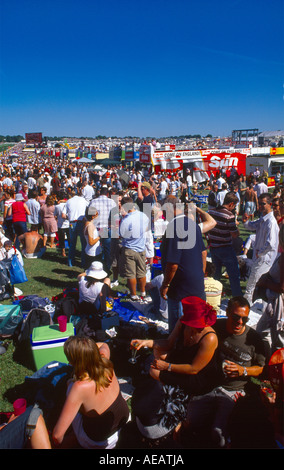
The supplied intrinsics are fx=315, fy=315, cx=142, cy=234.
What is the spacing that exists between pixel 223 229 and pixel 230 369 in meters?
2.59

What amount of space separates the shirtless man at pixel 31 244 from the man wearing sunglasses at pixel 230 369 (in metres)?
6.19

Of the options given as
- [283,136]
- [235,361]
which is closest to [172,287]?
[235,361]

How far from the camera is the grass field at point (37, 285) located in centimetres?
347

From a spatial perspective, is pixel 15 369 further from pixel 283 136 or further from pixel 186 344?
pixel 283 136

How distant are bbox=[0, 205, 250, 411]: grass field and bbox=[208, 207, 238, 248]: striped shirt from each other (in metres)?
1.30

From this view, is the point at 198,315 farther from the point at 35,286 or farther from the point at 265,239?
the point at 35,286

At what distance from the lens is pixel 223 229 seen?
497 cm

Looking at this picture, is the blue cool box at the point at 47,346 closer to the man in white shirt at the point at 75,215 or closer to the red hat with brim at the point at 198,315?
the red hat with brim at the point at 198,315

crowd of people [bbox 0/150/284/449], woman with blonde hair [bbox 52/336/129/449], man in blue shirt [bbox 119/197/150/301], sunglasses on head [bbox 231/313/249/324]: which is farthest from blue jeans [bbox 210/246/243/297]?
woman with blonde hair [bbox 52/336/129/449]

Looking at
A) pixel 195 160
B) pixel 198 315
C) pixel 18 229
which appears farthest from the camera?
pixel 195 160

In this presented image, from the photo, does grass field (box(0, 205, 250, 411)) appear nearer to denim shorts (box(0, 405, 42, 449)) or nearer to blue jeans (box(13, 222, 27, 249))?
blue jeans (box(13, 222, 27, 249))

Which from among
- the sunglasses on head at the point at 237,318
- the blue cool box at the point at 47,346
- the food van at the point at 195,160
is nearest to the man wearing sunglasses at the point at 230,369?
the sunglasses on head at the point at 237,318

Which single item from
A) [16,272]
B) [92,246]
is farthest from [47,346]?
[92,246]

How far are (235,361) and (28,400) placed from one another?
2.04m
